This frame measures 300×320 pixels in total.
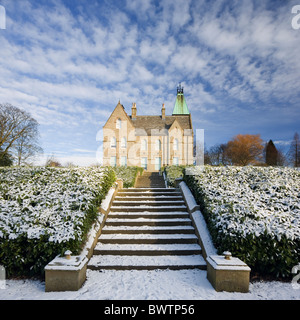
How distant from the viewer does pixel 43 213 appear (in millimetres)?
4363

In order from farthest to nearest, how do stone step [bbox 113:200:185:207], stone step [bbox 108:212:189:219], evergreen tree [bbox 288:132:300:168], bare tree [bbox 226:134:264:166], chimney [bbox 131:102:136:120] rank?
bare tree [bbox 226:134:264:166], evergreen tree [bbox 288:132:300:168], chimney [bbox 131:102:136:120], stone step [bbox 113:200:185:207], stone step [bbox 108:212:189:219]

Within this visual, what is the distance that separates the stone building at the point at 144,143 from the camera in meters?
29.6

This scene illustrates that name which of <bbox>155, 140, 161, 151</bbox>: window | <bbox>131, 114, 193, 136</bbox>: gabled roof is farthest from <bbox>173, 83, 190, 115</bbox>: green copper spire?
<bbox>155, 140, 161, 151</bbox>: window

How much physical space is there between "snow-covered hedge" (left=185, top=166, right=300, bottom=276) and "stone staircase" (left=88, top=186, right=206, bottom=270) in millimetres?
707

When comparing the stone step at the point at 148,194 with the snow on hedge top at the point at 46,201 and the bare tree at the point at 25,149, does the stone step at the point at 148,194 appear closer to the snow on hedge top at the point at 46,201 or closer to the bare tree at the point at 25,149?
the snow on hedge top at the point at 46,201

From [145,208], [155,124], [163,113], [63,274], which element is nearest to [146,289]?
[63,274]

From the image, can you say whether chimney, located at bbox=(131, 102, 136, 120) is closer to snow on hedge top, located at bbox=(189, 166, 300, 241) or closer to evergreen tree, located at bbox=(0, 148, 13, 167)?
evergreen tree, located at bbox=(0, 148, 13, 167)

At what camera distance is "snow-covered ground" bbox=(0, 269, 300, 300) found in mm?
3176

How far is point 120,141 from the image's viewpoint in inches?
1171

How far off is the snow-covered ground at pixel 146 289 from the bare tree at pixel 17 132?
1019 inches
